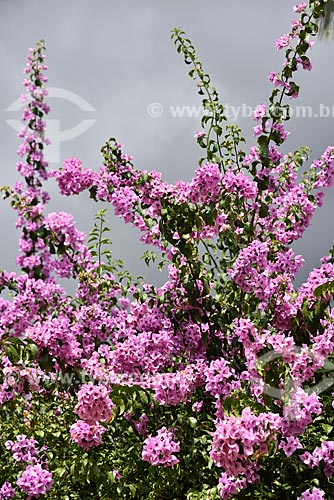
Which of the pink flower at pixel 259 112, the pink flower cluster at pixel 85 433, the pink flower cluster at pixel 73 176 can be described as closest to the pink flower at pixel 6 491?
the pink flower cluster at pixel 85 433

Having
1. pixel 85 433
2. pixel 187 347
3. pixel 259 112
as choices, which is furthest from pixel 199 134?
pixel 85 433

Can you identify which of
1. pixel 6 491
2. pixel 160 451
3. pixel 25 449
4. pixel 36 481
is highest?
pixel 25 449

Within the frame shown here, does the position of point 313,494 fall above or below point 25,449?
below

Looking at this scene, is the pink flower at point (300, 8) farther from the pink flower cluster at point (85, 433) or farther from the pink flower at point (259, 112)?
the pink flower cluster at point (85, 433)

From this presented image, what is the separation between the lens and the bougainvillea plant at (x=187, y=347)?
11.6 feet

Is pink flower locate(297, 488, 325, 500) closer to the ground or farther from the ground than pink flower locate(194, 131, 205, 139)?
closer to the ground

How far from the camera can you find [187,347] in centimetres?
478

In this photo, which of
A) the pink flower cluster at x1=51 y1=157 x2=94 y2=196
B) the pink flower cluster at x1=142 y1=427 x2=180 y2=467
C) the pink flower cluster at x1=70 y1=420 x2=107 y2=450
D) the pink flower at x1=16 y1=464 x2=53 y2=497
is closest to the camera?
the pink flower cluster at x1=70 y1=420 x2=107 y2=450

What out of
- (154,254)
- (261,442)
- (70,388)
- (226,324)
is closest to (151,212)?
(154,254)

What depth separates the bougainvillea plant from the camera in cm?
354

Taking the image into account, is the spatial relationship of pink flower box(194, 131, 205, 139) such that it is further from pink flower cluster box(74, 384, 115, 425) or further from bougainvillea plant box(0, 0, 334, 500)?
pink flower cluster box(74, 384, 115, 425)

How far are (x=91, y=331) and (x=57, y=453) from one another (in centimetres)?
86

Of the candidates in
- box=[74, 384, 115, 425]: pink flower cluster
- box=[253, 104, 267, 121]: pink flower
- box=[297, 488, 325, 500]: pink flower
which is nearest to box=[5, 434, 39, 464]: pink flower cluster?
box=[74, 384, 115, 425]: pink flower cluster

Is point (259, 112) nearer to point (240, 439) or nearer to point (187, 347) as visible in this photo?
point (187, 347)
